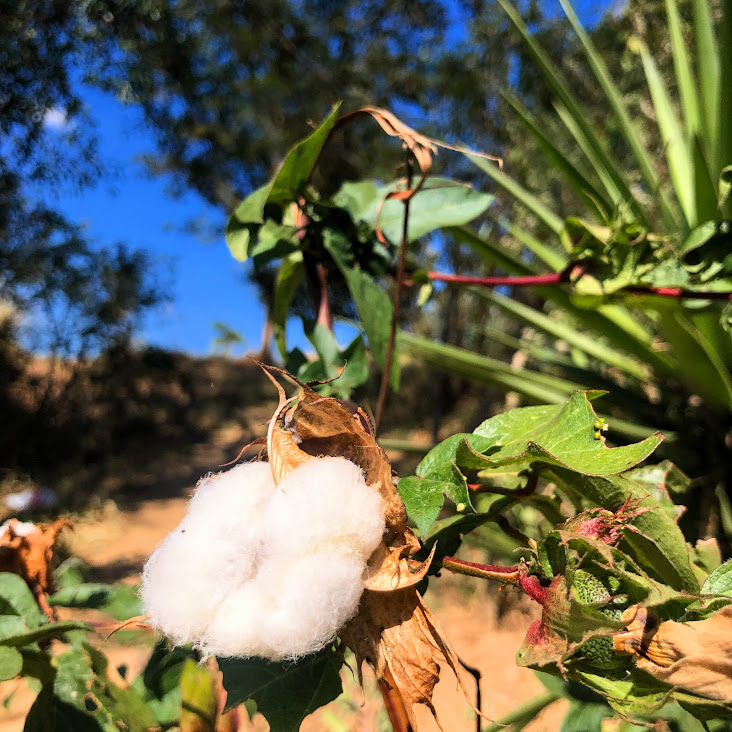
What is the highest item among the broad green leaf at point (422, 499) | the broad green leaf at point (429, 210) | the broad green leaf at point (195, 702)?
the broad green leaf at point (429, 210)

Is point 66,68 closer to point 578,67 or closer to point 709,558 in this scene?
point 578,67

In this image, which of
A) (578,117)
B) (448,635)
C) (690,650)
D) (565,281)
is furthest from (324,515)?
(448,635)

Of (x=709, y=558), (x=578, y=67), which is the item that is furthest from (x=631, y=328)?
(x=578, y=67)

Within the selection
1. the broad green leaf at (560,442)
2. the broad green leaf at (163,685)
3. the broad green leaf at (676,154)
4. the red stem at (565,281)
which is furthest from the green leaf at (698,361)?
the broad green leaf at (163,685)

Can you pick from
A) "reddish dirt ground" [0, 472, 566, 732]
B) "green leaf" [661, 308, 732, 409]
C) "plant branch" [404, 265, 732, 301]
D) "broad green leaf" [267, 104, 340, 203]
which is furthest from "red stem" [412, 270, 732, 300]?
"reddish dirt ground" [0, 472, 566, 732]

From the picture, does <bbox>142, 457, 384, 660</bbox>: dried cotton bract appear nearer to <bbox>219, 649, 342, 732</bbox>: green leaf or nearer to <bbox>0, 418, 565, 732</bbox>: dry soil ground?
<bbox>219, 649, 342, 732</bbox>: green leaf

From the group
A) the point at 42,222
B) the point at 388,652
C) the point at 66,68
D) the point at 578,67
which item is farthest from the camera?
the point at 42,222

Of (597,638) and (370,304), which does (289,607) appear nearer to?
(597,638)

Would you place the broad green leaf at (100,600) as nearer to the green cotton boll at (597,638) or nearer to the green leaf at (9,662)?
the green leaf at (9,662)
